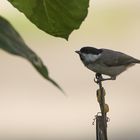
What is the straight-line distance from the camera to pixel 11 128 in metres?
8.55

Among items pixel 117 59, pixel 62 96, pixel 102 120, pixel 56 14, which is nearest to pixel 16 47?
pixel 56 14

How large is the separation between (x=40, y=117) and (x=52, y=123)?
0.79ft

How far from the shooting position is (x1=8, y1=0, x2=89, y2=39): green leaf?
3.18 ft

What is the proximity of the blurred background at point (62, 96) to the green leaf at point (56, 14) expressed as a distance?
5.73m

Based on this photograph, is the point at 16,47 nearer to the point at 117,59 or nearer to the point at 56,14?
the point at 56,14

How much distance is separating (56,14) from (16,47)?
336mm

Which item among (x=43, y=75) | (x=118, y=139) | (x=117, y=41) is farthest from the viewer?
(x=117, y=41)

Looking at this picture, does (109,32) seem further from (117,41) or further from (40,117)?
(40,117)

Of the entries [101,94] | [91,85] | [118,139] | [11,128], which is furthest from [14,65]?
[101,94]

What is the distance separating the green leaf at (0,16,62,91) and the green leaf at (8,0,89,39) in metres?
0.28

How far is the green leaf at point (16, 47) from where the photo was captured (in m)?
0.66

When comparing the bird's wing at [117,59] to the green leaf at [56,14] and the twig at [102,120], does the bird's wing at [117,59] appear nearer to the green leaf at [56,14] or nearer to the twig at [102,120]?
the twig at [102,120]

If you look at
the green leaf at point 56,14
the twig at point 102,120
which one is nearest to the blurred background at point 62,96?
the twig at point 102,120

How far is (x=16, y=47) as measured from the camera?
0.67 m
